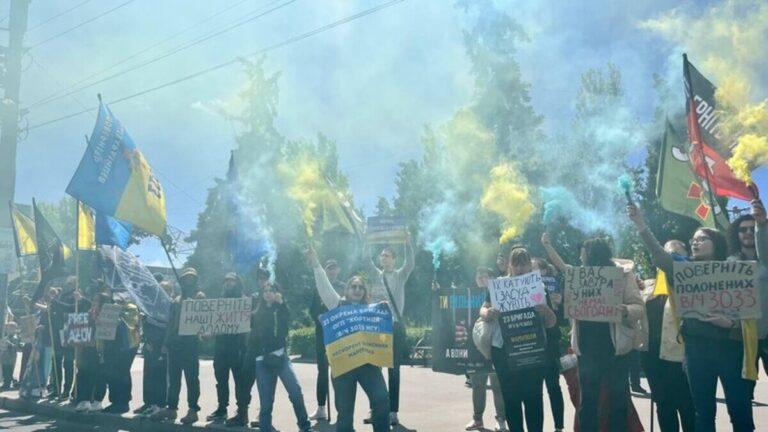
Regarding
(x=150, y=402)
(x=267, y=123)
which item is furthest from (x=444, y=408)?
(x=267, y=123)

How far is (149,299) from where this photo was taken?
9.55 meters

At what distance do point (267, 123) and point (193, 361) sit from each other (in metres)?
31.2

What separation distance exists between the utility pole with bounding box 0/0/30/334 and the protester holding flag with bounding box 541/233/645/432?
1270 centimetres

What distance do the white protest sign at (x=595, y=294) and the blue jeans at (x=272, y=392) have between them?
10.9 ft

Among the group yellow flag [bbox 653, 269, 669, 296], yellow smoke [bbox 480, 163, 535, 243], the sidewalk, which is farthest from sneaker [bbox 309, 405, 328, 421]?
yellow smoke [bbox 480, 163, 535, 243]

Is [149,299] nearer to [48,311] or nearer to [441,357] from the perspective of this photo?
[48,311]

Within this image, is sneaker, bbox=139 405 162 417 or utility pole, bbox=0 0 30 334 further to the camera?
utility pole, bbox=0 0 30 334

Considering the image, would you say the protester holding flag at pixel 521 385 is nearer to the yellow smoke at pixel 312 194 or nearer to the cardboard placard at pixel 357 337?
the cardboard placard at pixel 357 337

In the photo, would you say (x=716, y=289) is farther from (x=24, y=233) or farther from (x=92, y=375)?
(x=24, y=233)

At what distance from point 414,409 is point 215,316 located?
9.89ft

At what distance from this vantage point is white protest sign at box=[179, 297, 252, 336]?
8.12 m

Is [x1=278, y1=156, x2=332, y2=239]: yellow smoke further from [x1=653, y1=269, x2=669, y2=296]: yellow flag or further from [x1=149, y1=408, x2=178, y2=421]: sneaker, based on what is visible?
[x1=653, y1=269, x2=669, y2=296]: yellow flag

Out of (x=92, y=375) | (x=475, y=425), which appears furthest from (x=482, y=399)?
(x=92, y=375)

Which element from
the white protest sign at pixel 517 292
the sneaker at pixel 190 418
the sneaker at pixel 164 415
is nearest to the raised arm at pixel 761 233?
the white protest sign at pixel 517 292
